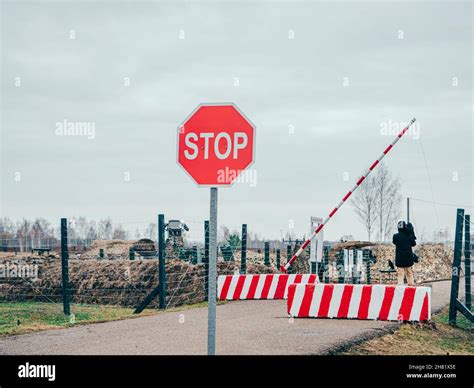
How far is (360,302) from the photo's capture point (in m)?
14.6

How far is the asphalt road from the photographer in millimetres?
10945

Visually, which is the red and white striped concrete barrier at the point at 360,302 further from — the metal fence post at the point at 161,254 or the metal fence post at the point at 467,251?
the metal fence post at the point at 161,254

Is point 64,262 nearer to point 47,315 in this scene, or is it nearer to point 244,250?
point 47,315

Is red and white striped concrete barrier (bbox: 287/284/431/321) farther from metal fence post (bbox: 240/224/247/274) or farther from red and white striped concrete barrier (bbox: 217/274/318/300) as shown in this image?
metal fence post (bbox: 240/224/247/274)

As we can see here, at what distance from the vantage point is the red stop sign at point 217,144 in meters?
6.93

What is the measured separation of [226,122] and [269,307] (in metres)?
10.8

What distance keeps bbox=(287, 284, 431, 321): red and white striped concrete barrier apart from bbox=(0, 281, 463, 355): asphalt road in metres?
0.28

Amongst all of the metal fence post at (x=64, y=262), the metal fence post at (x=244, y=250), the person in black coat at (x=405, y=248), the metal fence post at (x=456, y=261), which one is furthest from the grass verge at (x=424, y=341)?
the metal fence post at (x=64, y=262)

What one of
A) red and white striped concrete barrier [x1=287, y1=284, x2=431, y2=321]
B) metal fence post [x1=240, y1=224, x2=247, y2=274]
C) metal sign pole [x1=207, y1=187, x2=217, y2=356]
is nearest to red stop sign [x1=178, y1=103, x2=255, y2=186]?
metal sign pole [x1=207, y1=187, x2=217, y2=356]

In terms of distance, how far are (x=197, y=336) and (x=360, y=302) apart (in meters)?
4.04

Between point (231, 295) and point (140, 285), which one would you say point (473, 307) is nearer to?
point (231, 295)

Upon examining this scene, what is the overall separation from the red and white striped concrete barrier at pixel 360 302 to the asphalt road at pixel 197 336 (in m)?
0.28

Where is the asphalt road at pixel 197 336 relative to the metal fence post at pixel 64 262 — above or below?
below

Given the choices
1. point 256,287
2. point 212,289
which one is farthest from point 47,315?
point 212,289
